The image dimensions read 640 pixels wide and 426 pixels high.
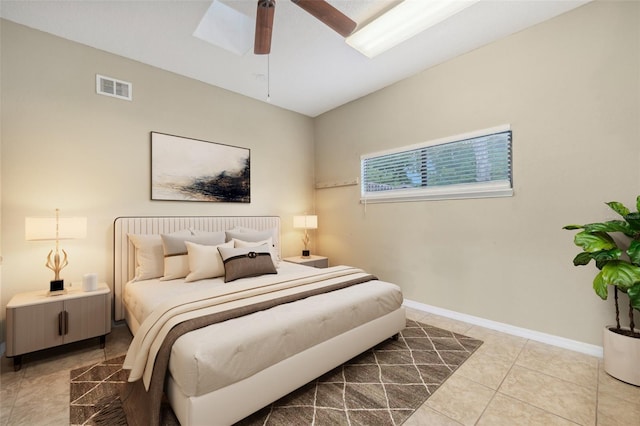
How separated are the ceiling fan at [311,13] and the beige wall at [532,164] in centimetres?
182

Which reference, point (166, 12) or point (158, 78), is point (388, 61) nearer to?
point (166, 12)

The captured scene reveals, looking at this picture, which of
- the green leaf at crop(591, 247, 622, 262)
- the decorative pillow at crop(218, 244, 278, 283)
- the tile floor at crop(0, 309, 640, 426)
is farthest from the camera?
the decorative pillow at crop(218, 244, 278, 283)

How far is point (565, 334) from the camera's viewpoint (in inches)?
97.8

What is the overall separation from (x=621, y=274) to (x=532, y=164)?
120 centimetres

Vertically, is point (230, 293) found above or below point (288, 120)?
below

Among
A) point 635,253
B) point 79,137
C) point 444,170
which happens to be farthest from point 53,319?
point 635,253

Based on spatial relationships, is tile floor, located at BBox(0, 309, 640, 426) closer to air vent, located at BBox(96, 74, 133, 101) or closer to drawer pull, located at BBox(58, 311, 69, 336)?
drawer pull, located at BBox(58, 311, 69, 336)

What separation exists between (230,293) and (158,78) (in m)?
2.81

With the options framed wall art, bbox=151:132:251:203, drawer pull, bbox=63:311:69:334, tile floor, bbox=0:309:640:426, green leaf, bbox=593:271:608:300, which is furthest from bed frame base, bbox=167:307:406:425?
framed wall art, bbox=151:132:251:203

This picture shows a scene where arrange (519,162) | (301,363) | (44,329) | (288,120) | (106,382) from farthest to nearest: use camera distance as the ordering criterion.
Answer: (288,120), (519,162), (44,329), (106,382), (301,363)

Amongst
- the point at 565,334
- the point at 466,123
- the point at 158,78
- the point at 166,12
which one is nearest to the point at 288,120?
the point at 158,78

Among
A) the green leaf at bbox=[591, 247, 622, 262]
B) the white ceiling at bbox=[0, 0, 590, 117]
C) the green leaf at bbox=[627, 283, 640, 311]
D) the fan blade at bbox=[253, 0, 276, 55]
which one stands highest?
the white ceiling at bbox=[0, 0, 590, 117]

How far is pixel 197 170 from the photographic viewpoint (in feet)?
11.6

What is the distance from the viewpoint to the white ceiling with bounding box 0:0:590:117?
2.34m
